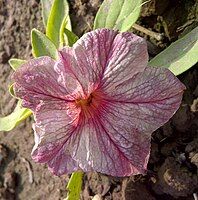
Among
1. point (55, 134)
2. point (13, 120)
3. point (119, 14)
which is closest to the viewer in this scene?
point (55, 134)

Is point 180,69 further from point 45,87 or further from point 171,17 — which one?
point 45,87

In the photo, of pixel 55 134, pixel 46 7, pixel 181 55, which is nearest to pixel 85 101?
pixel 55 134

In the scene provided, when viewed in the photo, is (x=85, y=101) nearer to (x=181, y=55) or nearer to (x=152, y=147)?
(x=181, y=55)

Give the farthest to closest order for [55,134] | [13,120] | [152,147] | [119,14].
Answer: [13,120] < [152,147] < [119,14] < [55,134]

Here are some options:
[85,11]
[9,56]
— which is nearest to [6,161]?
[9,56]

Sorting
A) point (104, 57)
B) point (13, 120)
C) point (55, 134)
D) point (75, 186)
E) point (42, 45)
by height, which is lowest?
point (75, 186)

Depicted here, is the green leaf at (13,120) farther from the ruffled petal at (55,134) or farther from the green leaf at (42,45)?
the ruffled petal at (55,134)
